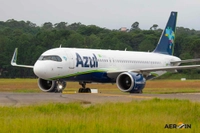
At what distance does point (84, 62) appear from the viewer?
37688mm

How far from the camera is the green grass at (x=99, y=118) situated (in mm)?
13688

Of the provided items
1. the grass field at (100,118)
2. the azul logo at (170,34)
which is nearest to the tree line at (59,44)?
the azul logo at (170,34)

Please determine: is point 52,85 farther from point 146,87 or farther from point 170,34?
point 146,87

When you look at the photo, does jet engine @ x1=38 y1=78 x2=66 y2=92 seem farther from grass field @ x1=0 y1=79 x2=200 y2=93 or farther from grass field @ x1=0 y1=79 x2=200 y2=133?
grass field @ x1=0 y1=79 x2=200 y2=133

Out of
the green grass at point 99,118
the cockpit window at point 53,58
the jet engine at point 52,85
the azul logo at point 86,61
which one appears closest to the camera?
the green grass at point 99,118

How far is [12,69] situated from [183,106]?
8106cm

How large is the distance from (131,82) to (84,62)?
141 inches

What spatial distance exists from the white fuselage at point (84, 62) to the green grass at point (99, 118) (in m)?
15.9

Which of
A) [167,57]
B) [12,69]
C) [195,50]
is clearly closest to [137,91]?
[167,57]

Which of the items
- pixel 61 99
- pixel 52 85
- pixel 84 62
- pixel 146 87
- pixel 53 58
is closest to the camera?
pixel 61 99

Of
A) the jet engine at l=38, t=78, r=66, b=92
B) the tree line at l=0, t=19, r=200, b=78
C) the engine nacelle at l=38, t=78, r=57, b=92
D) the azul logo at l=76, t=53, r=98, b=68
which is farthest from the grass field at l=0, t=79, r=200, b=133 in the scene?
the tree line at l=0, t=19, r=200, b=78

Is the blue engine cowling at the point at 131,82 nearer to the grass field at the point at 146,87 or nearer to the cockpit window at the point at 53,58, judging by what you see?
the cockpit window at the point at 53,58

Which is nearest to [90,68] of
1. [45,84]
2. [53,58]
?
[53,58]

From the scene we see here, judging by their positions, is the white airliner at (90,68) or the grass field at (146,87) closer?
the white airliner at (90,68)
